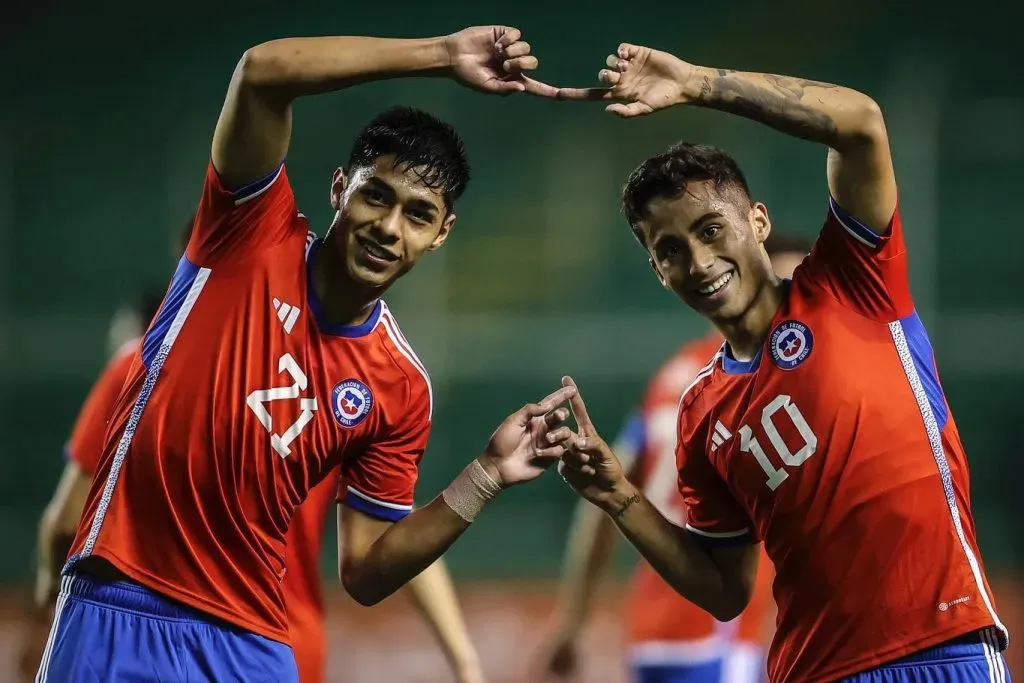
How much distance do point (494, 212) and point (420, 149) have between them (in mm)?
8806

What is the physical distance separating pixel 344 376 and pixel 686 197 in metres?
0.94

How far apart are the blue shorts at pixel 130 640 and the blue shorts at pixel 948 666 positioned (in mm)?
1466

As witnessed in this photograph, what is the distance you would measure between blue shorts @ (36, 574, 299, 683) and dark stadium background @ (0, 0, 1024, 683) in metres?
8.07

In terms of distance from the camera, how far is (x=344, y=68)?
2.71m

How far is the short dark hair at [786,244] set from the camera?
4.38 m

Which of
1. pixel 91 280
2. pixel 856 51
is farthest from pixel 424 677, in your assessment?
pixel 856 51

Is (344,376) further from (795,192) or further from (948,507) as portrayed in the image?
(795,192)

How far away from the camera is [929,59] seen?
A: 1252cm

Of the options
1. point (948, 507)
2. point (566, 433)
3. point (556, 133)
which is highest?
point (556, 133)

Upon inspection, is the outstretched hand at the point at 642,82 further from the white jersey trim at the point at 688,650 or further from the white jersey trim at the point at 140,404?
the white jersey trim at the point at 688,650

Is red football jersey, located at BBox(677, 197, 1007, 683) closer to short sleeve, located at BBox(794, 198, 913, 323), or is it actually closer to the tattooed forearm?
short sleeve, located at BBox(794, 198, 913, 323)

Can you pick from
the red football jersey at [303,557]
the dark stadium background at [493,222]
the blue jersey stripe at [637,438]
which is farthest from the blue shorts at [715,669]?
the dark stadium background at [493,222]

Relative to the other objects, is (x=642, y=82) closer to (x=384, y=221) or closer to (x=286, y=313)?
(x=384, y=221)

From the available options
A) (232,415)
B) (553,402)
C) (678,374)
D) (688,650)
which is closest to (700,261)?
(553,402)
